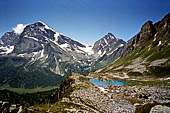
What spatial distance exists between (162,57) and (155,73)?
39258mm

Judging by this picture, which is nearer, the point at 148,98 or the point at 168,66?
the point at 148,98

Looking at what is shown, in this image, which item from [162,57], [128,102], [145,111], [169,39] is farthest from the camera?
[169,39]

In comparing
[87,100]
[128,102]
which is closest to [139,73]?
[128,102]

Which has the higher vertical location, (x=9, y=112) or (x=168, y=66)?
(x=168, y=66)

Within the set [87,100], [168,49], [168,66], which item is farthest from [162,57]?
[87,100]

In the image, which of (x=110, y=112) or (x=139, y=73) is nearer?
(x=110, y=112)

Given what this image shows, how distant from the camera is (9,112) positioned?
23.4 metres

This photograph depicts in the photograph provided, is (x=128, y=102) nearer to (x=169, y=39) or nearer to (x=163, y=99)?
(x=163, y=99)

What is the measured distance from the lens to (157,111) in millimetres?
16625

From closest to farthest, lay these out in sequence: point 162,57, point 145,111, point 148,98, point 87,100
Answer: point 145,111 → point 87,100 → point 148,98 → point 162,57

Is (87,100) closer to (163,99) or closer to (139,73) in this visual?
(163,99)

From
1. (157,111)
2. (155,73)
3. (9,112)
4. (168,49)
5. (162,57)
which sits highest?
(168,49)

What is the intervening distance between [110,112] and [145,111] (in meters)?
16.1

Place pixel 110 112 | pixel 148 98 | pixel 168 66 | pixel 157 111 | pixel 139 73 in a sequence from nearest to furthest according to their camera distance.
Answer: pixel 157 111 < pixel 110 112 < pixel 148 98 < pixel 168 66 < pixel 139 73
